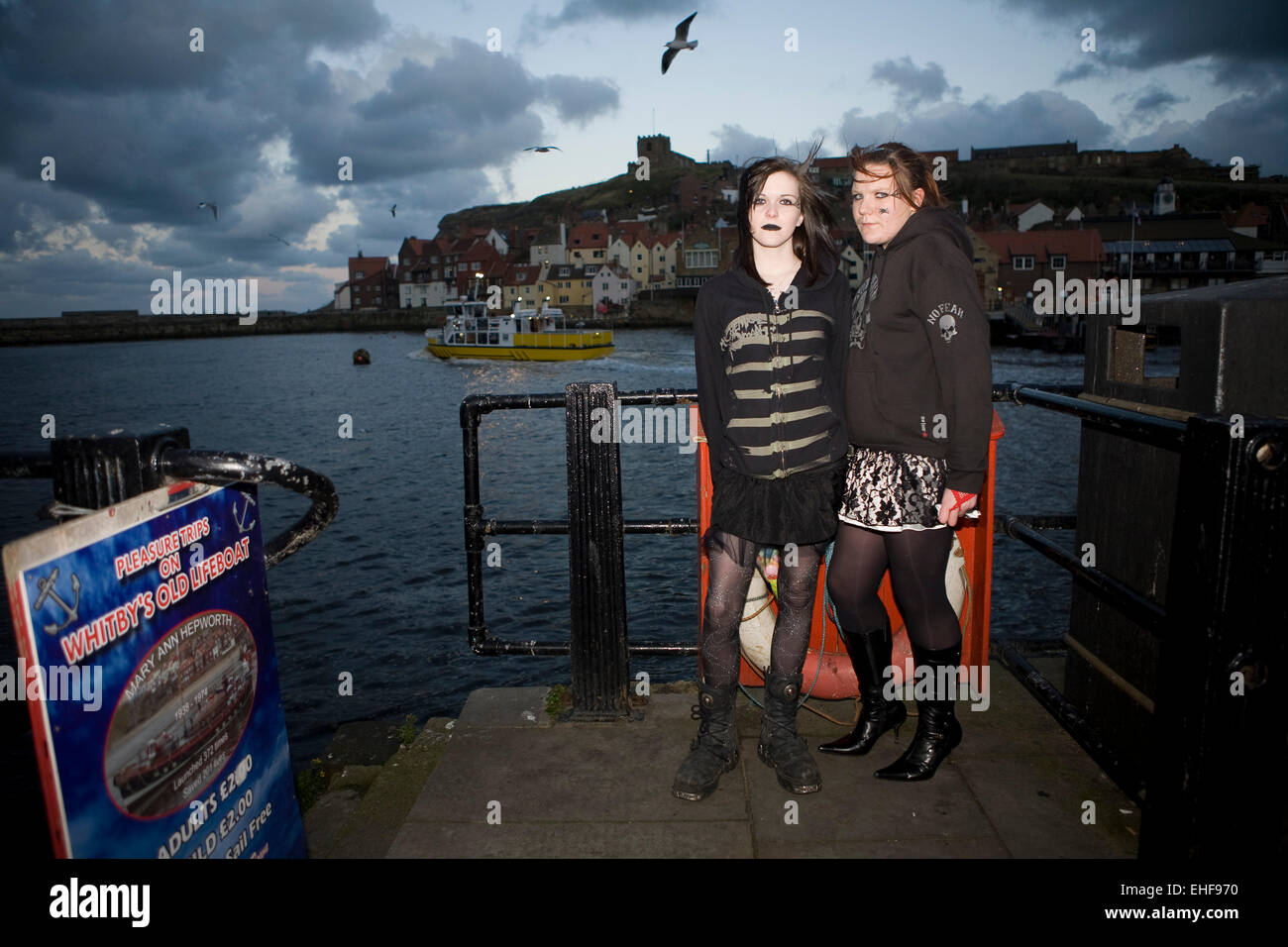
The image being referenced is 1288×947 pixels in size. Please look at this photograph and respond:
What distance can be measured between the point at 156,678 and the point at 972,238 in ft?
181

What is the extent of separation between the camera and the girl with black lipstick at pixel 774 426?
279cm

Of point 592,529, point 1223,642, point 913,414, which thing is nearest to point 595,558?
point 592,529

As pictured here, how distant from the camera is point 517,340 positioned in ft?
195

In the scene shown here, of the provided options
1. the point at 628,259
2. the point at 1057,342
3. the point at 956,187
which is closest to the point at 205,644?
the point at 1057,342

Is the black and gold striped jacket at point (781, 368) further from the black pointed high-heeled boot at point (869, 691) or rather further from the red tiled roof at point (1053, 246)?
the red tiled roof at point (1053, 246)

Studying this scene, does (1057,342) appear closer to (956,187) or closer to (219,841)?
(219,841)

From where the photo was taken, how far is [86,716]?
1362mm

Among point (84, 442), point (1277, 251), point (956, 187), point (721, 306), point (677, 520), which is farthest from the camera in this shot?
point (956, 187)

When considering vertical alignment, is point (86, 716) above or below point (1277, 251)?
below

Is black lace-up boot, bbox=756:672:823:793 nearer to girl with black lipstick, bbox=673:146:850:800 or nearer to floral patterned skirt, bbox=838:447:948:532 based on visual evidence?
girl with black lipstick, bbox=673:146:850:800

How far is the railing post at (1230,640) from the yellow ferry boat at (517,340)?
179 feet

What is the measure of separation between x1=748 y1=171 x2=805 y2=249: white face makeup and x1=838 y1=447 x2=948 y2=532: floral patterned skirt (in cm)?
78

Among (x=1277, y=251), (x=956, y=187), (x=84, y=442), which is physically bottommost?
(x=84, y=442)

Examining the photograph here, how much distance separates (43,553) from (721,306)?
208 cm
